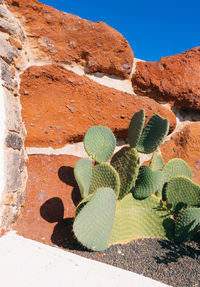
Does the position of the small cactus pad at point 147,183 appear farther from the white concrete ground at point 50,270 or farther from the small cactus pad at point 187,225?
the white concrete ground at point 50,270

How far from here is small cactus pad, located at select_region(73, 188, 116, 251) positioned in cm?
66

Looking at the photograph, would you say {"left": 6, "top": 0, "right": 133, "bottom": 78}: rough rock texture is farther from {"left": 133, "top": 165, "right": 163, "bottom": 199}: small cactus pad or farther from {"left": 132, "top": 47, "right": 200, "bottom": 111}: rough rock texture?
{"left": 133, "top": 165, "right": 163, "bottom": 199}: small cactus pad

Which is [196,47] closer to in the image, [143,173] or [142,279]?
[143,173]

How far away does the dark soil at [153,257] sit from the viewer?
2.09 feet

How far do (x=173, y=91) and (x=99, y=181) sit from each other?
0.63 meters

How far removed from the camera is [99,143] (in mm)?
936

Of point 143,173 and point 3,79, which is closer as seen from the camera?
point 3,79

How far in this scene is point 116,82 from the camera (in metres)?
1.06

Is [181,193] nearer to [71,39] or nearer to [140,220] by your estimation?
[140,220]

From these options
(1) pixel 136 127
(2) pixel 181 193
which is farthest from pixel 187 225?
(1) pixel 136 127

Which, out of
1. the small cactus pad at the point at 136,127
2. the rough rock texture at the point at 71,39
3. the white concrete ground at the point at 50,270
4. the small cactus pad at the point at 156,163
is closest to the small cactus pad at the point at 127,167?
the small cactus pad at the point at 136,127

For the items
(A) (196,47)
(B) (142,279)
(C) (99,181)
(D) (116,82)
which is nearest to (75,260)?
(B) (142,279)

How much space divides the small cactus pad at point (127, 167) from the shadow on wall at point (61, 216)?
0.65 ft

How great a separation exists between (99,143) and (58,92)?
28 centimetres
